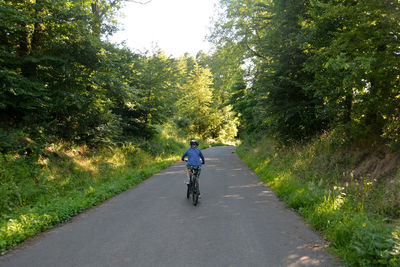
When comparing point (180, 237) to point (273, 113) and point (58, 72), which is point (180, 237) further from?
point (273, 113)

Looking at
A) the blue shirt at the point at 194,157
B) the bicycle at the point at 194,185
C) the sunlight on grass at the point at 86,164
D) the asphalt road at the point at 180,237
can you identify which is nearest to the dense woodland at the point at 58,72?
the sunlight on grass at the point at 86,164

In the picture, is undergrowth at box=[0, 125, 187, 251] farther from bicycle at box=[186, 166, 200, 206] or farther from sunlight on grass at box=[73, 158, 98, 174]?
bicycle at box=[186, 166, 200, 206]

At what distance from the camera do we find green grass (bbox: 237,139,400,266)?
388cm

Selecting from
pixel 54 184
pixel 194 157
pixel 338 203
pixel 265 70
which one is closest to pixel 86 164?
pixel 54 184

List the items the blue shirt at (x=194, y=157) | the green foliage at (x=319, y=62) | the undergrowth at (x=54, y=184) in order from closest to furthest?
the undergrowth at (x=54, y=184) < the green foliage at (x=319, y=62) < the blue shirt at (x=194, y=157)

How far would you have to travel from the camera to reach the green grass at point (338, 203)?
3.88 meters

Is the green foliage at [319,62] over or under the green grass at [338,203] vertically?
over

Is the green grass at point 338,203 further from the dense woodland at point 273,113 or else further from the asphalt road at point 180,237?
the asphalt road at point 180,237

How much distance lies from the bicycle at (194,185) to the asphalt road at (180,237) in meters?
0.26

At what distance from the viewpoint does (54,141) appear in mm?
11539

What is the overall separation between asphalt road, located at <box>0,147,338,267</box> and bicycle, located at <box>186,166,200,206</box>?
0.26 metres

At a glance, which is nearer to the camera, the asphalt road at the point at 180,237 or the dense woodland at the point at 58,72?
the asphalt road at the point at 180,237

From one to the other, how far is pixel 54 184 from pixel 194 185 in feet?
15.2

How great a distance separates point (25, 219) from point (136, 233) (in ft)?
7.98
